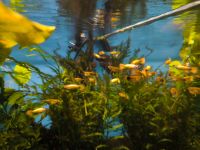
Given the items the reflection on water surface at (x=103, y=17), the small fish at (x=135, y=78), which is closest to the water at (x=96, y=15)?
the reflection on water surface at (x=103, y=17)

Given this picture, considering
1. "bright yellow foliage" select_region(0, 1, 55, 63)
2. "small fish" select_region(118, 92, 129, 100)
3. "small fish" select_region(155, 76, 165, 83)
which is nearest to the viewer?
"bright yellow foliage" select_region(0, 1, 55, 63)

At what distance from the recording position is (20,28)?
5.08ft

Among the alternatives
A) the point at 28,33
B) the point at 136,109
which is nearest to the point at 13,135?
the point at 136,109

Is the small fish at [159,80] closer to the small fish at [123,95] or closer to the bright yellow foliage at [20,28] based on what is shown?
the small fish at [123,95]

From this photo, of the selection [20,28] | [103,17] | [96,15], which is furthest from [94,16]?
[20,28]

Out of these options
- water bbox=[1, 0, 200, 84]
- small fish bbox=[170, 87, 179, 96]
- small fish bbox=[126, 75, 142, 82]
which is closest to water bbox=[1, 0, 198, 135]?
water bbox=[1, 0, 200, 84]

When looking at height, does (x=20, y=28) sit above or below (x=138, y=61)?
above

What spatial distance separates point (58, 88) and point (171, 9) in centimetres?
328

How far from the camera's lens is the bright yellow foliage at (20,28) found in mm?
1404

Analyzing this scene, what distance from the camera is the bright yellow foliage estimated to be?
1.40 meters

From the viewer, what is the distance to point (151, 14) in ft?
20.5

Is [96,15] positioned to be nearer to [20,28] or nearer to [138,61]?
[138,61]

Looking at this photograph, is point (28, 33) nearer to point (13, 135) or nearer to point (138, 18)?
Answer: point (13, 135)

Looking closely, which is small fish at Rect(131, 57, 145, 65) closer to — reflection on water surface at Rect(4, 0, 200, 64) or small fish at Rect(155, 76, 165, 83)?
small fish at Rect(155, 76, 165, 83)
